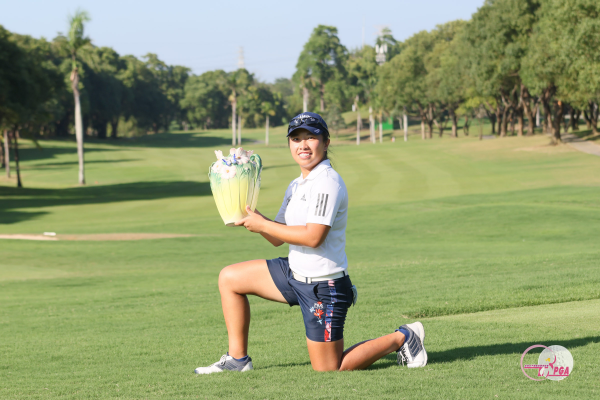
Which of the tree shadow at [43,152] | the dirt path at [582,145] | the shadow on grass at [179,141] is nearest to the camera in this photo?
the dirt path at [582,145]

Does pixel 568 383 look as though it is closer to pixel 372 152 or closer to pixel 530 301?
pixel 530 301

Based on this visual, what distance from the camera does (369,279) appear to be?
12297 mm

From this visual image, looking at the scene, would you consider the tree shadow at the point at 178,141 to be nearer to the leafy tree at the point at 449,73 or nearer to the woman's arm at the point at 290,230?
the leafy tree at the point at 449,73

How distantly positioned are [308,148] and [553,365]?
8.17 ft

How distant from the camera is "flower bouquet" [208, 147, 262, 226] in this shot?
189 inches

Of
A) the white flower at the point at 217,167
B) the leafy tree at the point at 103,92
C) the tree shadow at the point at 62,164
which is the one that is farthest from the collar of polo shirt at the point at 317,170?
the leafy tree at the point at 103,92

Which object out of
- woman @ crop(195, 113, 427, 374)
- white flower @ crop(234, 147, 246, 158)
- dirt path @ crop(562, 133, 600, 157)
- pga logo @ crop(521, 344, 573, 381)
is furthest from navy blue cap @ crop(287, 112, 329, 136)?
dirt path @ crop(562, 133, 600, 157)

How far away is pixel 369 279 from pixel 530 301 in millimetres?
3896

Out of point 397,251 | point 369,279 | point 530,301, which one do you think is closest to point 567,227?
point 397,251

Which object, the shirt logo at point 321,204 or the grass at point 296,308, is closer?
the shirt logo at point 321,204

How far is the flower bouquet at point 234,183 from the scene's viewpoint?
479cm

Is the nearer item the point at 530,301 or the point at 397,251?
the point at 530,301

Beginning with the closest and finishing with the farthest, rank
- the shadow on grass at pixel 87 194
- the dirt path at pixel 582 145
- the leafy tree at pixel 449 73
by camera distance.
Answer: the shadow on grass at pixel 87 194, the dirt path at pixel 582 145, the leafy tree at pixel 449 73

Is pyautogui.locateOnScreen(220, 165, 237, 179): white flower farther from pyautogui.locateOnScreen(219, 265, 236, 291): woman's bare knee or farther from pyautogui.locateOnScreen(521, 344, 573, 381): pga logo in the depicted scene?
pyautogui.locateOnScreen(521, 344, 573, 381): pga logo
